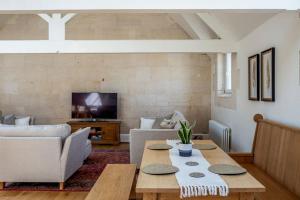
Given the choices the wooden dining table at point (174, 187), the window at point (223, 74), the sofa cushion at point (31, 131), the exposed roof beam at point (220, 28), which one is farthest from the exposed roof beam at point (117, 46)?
the wooden dining table at point (174, 187)

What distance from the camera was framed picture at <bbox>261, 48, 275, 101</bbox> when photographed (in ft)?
11.4

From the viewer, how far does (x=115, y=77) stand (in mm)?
7797

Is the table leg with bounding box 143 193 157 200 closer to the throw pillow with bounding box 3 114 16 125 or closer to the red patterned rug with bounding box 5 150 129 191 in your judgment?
the red patterned rug with bounding box 5 150 129 191

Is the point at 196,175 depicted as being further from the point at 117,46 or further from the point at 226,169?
the point at 117,46

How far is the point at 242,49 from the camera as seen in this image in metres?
4.81

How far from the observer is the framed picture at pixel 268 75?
3471mm

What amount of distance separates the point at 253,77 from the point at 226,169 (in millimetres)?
2270

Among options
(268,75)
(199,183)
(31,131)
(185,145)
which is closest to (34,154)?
(31,131)

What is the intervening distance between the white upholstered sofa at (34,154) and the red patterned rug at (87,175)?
0.14 meters

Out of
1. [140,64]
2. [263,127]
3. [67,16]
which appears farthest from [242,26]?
[140,64]

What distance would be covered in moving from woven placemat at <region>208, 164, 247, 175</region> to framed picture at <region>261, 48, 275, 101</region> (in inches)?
61.2
